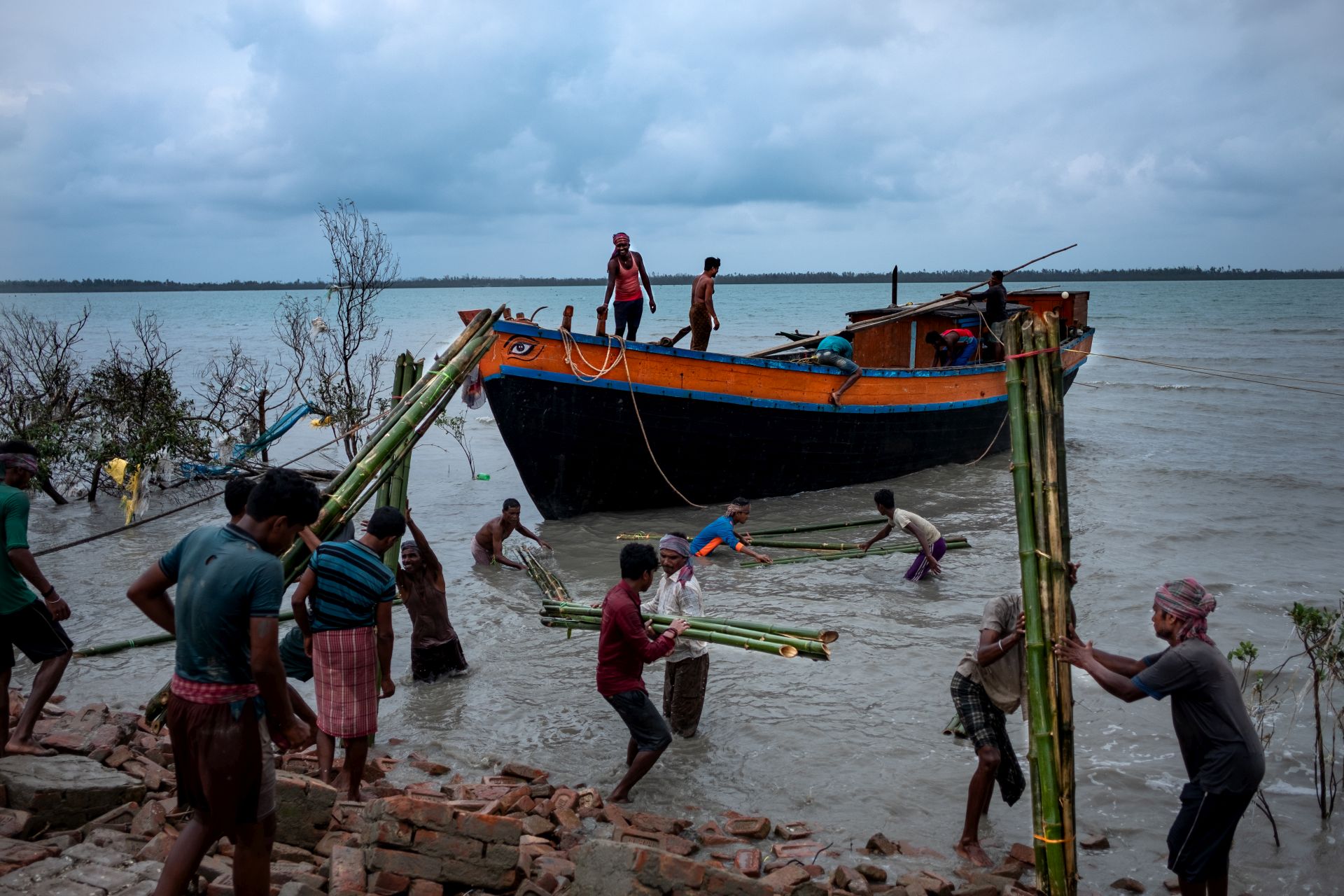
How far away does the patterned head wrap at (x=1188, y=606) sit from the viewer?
3.93 metres

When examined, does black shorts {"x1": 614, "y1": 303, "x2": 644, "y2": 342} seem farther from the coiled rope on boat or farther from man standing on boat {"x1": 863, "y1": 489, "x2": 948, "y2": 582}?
man standing on boat {"x1": 863, "y1": 489, "x2": 948, "y2": 582}

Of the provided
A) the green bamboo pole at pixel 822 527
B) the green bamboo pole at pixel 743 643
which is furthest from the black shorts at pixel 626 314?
the green bamboo pole at pixel 743 643

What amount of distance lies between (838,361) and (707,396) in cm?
214

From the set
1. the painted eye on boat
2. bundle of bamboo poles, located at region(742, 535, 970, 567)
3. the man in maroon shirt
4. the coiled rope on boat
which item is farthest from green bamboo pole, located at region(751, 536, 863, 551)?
the man in maroon shirt

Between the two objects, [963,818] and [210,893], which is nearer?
[210,893]

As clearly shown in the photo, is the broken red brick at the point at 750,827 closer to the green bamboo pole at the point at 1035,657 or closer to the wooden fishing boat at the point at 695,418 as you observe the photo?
the green bamboo pole at the point at 1035,657

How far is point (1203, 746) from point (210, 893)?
3878 mm

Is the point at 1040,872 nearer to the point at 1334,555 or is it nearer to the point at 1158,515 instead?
the point at 1334,555

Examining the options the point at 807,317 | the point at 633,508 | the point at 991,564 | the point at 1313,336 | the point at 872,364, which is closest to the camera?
the point at 991,564

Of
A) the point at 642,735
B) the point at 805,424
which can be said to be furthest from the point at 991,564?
the point at 642,735

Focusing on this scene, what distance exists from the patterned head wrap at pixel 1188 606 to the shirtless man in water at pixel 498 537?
682cm

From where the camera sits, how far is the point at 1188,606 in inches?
155

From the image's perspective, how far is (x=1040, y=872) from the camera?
13.3ft

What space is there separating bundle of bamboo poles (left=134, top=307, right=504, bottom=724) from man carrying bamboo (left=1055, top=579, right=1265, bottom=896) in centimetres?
393
